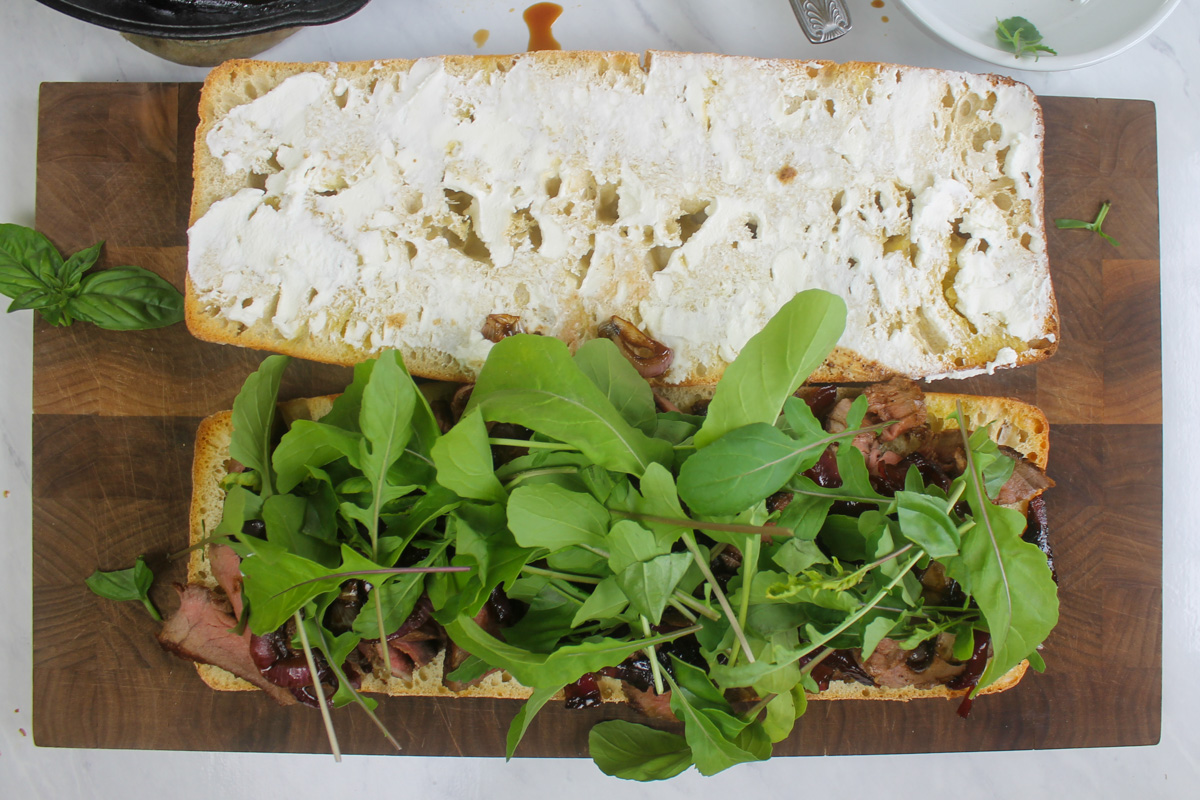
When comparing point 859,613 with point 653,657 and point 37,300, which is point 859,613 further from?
point 37,300

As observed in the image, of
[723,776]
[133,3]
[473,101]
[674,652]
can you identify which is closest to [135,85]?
[133,3]

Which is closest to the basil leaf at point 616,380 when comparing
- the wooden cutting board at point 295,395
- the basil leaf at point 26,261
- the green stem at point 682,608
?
the green stem at point 682,608

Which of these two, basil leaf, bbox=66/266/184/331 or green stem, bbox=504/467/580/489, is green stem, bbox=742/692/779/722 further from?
basil leaf, bbox=66/266/184/331

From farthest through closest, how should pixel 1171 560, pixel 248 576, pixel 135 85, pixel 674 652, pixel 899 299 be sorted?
pixel 1171 560, pixel 135 85, pixel 899 299, pixel 674 652, pixel 248 576

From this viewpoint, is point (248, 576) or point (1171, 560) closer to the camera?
point (248, 576)

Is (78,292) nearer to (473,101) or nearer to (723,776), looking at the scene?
(473,101)
